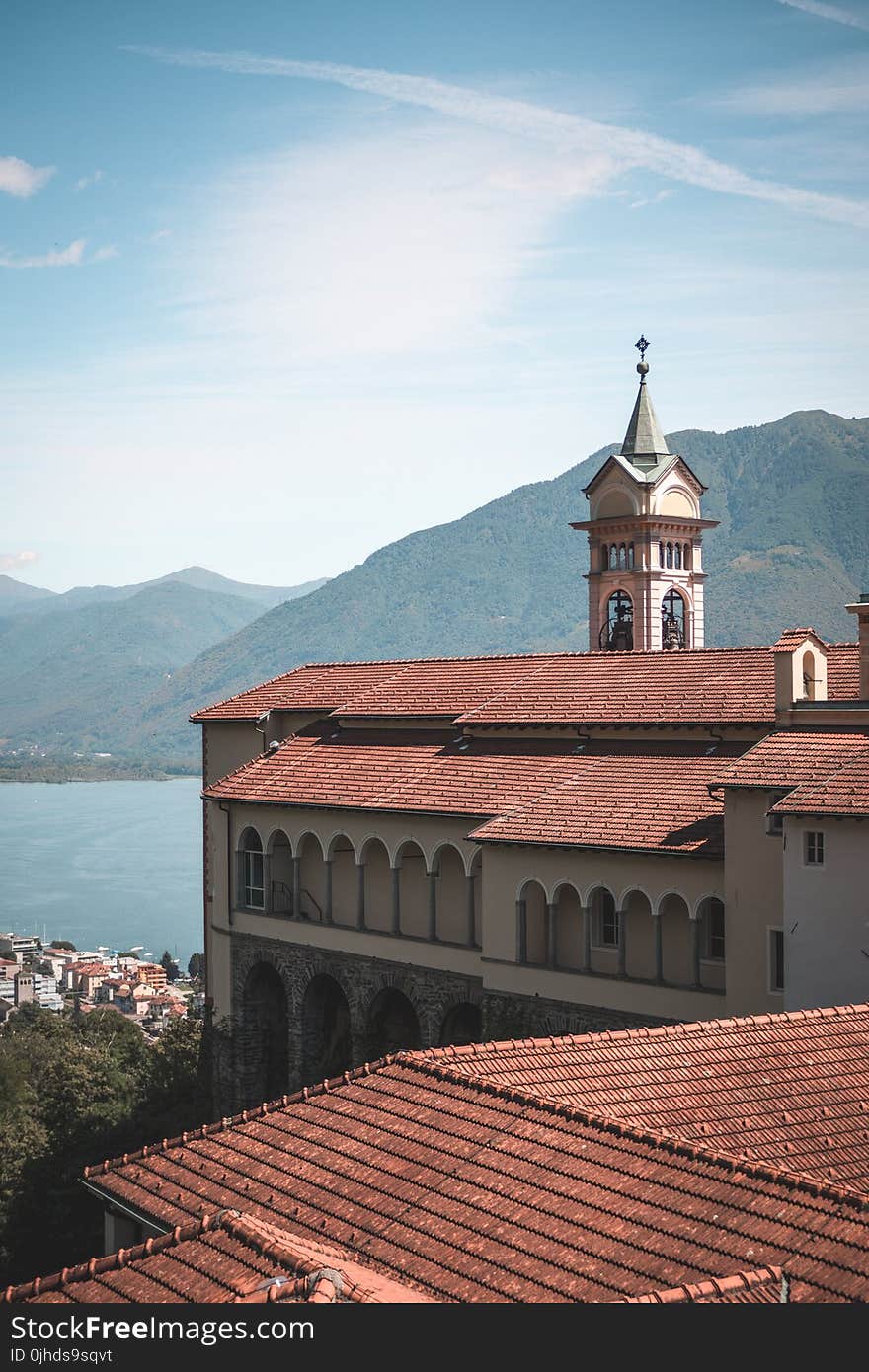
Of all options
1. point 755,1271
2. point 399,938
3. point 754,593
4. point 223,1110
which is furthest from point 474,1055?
point 754,593

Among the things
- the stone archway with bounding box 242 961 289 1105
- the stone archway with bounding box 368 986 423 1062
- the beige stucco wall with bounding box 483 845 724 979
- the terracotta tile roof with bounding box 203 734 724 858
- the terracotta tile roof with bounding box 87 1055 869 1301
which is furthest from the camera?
the stone archway with bounding box 242 961 289 1105

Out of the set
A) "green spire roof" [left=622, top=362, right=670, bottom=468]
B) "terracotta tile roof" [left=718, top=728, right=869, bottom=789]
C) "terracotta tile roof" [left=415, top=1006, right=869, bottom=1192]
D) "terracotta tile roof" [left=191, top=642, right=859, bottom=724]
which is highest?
"green spire roof" [left=622, top=362, right=670, bottom=468]

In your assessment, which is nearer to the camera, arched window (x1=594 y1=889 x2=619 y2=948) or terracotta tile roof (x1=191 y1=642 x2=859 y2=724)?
arched window (x1=594 y1=889 x2=619 y2=948)

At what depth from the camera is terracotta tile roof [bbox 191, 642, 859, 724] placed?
30.4 metres

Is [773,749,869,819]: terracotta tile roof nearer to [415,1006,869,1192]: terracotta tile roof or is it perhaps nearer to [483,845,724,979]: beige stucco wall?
[483,845,724,979]: beige stucco wall

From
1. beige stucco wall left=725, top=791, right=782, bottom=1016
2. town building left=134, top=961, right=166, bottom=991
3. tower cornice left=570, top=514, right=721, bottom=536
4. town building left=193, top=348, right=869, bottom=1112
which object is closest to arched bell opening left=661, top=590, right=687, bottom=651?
town building left=193, top=348, right=869, bottom=1112

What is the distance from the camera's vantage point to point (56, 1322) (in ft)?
32.3

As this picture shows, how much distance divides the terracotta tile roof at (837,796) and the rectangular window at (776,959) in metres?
2.36

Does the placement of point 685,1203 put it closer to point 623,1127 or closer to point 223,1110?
point 623,1127

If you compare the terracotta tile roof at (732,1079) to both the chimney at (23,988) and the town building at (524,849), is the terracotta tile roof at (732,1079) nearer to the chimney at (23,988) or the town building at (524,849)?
the town building at (524,849)

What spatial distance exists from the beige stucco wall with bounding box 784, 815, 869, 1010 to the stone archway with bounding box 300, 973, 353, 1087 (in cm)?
1375

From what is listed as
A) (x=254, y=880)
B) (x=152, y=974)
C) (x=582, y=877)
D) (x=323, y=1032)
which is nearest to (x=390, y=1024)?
(x=323, y=1032)

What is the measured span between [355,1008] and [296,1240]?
2028cm

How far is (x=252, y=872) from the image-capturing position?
3738 centimetres
